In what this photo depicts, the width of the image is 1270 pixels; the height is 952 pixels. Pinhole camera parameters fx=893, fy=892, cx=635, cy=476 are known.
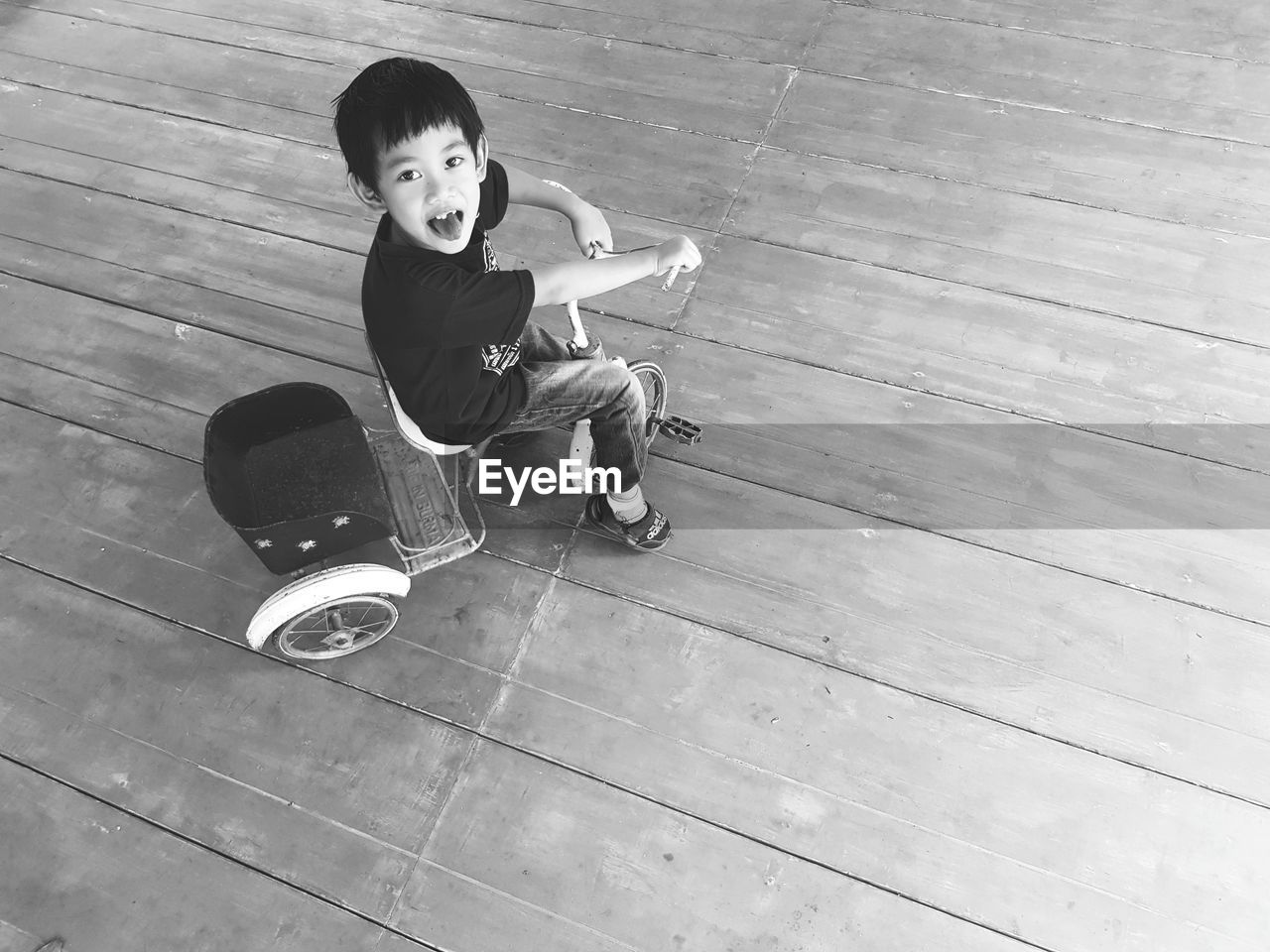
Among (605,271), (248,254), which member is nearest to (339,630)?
(605,271)

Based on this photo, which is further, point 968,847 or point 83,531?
point 83,531

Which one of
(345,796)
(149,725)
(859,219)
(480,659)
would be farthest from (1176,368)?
(149,725)

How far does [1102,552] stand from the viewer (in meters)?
1.56

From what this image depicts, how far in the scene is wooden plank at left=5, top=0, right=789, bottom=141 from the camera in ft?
7.25

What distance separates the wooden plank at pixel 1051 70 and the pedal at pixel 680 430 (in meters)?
1.12

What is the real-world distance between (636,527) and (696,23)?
1.53 metres

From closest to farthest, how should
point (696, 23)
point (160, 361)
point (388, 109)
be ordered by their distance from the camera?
point (388, 109) < point (160, 361) < point (696, 23)

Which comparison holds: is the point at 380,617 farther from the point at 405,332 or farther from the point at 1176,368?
the point at 1176,368

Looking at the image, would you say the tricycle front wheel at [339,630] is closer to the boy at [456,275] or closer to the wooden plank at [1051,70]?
the boy at [456,275]

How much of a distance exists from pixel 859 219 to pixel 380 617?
51.9 inches

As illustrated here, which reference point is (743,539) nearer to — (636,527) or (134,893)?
(636,527)

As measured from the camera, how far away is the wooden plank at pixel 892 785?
50.6 inches

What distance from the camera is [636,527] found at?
156 centimetres

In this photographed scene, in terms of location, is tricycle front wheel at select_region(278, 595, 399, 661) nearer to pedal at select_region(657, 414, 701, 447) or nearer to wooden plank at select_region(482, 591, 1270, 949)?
wooden plank at select_region(482, 591, 1270, 949)
